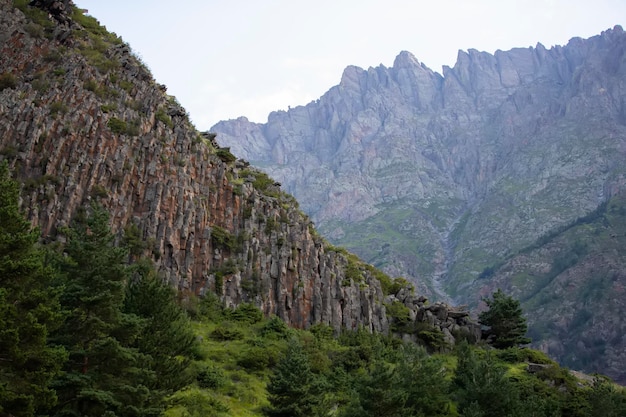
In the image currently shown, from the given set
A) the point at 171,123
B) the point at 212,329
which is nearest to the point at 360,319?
the point at 212,329

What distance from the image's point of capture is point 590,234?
18938 centimetres

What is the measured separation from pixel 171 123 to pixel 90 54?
13957 millimetres

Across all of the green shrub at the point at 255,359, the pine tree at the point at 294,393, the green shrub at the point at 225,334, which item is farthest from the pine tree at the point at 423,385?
the green shrub at the point at 225,334

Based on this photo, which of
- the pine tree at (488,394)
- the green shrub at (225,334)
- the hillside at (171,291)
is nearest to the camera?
the hillside at (171,291)

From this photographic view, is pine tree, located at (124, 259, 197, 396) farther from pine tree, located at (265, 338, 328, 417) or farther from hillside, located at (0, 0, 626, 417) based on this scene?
pine tree, located at (265, 338, 328, 417)

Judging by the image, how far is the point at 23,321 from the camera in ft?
67.3

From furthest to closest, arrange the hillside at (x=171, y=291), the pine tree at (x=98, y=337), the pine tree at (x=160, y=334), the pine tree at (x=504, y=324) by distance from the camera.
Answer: the pine tree at (x=504, y=324) → the pine tree at (x=160, y=334) → the hillside at (x=171, y=291) → the pine tree at (x=98, y=337)

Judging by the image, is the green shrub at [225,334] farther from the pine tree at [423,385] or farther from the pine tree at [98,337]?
the pine tree at [98,337]

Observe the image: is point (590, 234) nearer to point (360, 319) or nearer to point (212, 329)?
point (360, 319)

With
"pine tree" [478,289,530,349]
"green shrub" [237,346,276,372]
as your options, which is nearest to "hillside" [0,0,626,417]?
"green shrub" [237,346,276,372]

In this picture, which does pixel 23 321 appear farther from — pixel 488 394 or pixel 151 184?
pixel 151 184

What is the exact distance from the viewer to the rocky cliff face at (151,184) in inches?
2131

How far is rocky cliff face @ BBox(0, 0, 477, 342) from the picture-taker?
54125 mm

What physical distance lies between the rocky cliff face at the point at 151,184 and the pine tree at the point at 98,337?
27980mm
